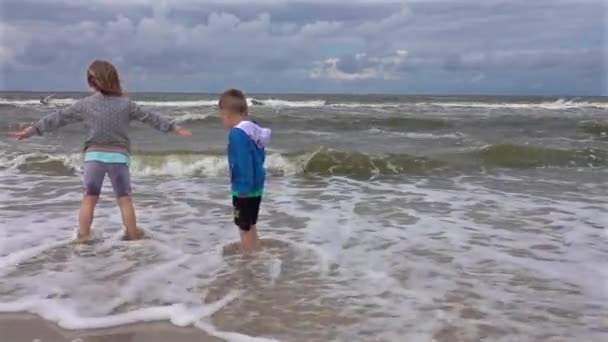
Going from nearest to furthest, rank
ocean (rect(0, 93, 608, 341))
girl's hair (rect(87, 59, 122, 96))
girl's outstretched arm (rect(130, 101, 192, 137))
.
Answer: ocean (rect(0, 93, 608, 341))
girl's hair (rect(87, 59, 122, 96))
girl's outstretched arm (rect(130, 101, 192, 137))

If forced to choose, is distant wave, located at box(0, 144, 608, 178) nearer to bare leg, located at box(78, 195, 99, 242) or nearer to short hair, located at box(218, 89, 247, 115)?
bare leg, located at box(78, 195, 99, 242)

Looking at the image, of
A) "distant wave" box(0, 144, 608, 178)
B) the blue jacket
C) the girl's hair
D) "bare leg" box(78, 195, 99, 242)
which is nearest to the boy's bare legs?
the blue jacket

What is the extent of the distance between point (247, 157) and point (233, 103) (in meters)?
0.44

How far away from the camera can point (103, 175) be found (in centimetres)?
568

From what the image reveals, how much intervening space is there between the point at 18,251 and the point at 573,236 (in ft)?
15.6

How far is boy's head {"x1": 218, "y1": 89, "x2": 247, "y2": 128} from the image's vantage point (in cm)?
527

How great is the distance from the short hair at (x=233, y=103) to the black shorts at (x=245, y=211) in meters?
0.70

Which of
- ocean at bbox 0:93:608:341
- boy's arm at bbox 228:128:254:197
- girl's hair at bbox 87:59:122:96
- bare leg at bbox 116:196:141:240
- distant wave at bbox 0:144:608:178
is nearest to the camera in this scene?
ocean at bbox 0:93:608:341

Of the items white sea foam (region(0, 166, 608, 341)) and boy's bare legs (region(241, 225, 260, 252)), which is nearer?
white sea foam (region(0, 166, 608, 341))

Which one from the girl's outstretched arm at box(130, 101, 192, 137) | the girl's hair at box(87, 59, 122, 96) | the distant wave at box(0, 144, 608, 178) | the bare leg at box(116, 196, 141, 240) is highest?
the girl's hair at box(87, 59, 122, 96)

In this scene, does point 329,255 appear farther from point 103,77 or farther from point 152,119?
point 103,77

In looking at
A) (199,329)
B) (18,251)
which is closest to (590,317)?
(199,329)

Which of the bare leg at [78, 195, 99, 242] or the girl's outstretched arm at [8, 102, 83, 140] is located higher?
the girl's outstretched arm at [8, 102, 83, 140]

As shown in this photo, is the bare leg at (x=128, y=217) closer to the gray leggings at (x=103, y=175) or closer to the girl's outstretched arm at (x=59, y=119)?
the gray leggings at (x=103, y=175)
